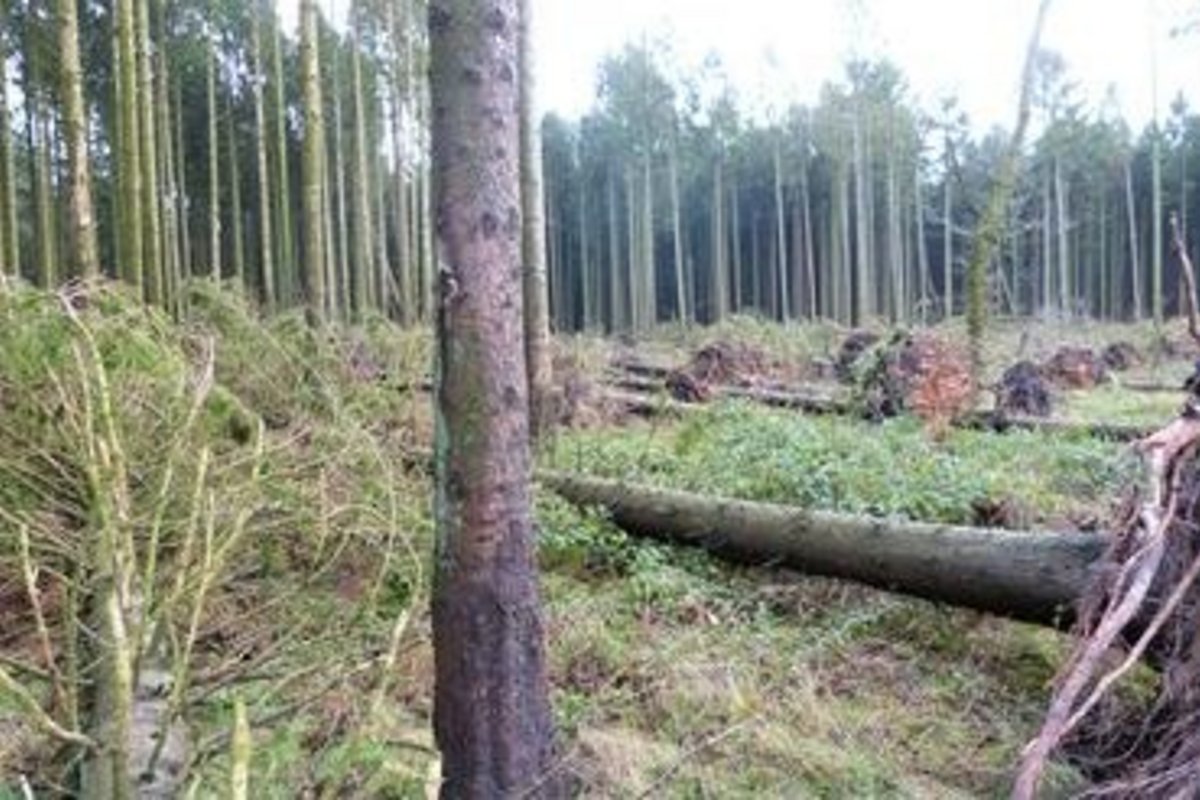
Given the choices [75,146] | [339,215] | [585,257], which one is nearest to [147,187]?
[75,146]

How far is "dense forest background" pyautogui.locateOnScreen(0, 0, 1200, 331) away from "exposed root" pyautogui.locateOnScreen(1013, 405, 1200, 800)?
663 centimetres

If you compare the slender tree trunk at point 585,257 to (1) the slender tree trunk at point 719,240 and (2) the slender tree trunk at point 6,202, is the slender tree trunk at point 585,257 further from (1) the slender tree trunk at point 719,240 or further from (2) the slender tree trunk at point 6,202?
(2) the slender tree trunk at point 6,202

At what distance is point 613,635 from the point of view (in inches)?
192

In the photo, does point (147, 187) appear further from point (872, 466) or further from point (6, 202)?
point (872, 466)

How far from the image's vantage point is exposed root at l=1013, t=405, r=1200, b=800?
110 inches

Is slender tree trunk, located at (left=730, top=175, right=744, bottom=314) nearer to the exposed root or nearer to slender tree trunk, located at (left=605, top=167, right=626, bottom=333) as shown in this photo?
slender tree trunk, located at (left=605, top=167, right=626, bottom=333)

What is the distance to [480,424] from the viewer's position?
10.4ft

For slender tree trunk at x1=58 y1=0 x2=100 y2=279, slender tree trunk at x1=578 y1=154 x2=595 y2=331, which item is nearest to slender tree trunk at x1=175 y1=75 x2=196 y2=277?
slender tree trunk at x1=58 y1=0 x2=100 y2=279

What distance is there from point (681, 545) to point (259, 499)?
2.73 meters

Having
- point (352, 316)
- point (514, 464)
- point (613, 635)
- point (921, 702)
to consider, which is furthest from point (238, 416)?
point (352, 316)

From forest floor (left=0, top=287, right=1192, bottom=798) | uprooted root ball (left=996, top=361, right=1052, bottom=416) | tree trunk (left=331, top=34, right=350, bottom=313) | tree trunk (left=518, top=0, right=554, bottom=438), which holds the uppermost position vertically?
tree trunk (left=331, top=34, right=350, bottom=313)

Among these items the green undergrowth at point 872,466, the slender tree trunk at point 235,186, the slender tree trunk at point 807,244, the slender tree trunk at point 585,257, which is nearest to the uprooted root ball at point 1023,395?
the green undergrowth at point 872,466

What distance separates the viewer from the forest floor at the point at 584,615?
3.53m

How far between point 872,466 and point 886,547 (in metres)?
1.78
